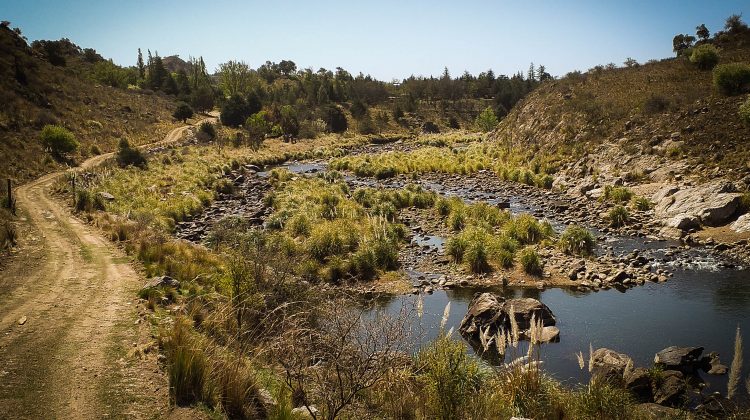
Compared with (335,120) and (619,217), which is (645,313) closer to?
(619,217)

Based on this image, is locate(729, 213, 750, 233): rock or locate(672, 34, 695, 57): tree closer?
locate(729, 213, 750, 233): rock

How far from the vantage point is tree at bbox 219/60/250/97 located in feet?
404

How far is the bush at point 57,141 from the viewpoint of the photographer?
44.2 m

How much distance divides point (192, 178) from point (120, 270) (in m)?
27.8

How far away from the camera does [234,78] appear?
12362 centimetres

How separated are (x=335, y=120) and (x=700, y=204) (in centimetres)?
7963

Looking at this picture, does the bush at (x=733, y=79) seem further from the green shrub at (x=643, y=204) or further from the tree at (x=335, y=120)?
the tree at (x=335, y=120)

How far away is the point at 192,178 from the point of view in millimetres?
41938

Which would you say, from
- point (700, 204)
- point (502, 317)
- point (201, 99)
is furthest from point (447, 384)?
point (201, 99)

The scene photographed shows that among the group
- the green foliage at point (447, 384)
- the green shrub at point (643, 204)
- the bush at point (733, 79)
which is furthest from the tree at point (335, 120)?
the green foliage at point (447, 384)

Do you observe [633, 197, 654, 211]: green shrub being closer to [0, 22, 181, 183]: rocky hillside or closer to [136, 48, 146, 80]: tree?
[0, 22, 181, 183]: rocky hillside

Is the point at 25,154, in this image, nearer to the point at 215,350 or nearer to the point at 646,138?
the point at 215,350

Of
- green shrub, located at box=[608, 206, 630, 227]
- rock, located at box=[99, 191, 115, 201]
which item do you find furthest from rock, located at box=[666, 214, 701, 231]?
rock, located at box=[99, 191, 115, 201]

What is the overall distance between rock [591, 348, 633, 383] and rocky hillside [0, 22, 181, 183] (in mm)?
42458
